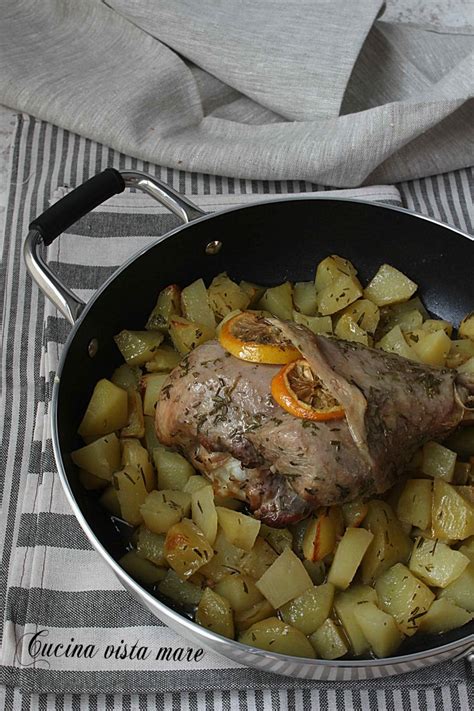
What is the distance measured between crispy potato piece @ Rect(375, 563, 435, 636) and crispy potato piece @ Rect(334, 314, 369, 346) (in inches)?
30.1

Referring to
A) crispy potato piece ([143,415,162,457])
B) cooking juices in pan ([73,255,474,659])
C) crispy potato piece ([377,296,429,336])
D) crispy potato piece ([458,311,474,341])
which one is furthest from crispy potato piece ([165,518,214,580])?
crispy potato piece ([458,311,474,341])

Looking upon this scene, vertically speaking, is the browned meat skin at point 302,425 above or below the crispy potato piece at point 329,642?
above

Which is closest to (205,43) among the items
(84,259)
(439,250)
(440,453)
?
(84,259)

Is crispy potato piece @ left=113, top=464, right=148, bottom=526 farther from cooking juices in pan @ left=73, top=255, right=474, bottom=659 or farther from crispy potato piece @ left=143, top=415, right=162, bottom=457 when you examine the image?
crispy potato piece @ left=143, top=415, right=162, bottom=457

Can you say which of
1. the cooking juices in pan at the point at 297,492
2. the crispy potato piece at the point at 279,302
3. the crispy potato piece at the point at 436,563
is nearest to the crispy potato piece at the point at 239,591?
the cooking juices in pan at the point at 297,492

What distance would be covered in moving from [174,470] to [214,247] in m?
0.87

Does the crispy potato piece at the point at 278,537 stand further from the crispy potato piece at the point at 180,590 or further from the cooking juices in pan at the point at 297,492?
the crispy potato piece at the point at 180,590

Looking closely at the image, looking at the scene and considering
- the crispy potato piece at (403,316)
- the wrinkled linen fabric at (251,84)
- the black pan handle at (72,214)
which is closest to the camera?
the black pan handle at (72,214)

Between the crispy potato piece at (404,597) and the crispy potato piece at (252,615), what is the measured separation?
308 millimetres

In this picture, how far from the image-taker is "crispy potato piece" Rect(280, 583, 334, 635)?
207 cm

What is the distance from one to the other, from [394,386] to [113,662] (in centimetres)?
107

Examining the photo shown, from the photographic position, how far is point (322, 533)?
83.0 inches

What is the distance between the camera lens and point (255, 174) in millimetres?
3334

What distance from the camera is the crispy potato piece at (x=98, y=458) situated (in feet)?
7.36
